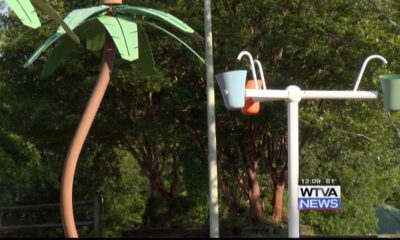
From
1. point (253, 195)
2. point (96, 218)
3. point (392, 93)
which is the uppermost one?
point (392, 93)

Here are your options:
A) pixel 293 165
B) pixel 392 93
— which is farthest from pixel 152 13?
pixel 392 93

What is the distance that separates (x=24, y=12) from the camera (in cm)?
963

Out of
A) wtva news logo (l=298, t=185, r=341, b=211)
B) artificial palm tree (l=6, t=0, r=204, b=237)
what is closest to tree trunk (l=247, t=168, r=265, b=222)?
artificial palm tree (l=6, t=0, r=204, b=237)

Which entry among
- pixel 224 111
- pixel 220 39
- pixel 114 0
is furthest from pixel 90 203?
pixel 114 0

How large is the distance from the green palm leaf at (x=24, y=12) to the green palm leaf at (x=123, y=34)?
67.4 inches

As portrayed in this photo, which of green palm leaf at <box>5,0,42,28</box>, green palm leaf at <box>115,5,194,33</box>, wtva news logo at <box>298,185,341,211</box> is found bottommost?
wtva news logo at <box>298,185,341,211</box>

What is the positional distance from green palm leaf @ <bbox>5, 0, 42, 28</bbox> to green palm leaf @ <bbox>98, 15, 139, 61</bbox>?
1711 mm

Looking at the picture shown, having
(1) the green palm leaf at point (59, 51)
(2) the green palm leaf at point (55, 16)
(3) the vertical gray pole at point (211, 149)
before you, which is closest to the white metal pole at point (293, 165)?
(2) the green palm leaf at point (55, 16)

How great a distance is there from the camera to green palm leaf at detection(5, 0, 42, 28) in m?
9.56

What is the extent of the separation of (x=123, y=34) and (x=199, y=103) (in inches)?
390

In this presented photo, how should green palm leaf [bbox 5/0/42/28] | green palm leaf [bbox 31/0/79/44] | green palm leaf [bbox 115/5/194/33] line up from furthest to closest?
1. green palm leaf [bbox 115/5/194/33]
2. green palm leaf [bbox 31/0/79/44]
3. green palm leaf [bbox 5/0/42/28]

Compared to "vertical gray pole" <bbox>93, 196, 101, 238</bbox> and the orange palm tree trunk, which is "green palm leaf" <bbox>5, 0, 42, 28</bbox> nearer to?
the orange palm tree trunk

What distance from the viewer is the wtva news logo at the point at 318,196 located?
29.9 ft

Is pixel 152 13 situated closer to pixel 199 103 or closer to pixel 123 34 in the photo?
pixel 123 34
